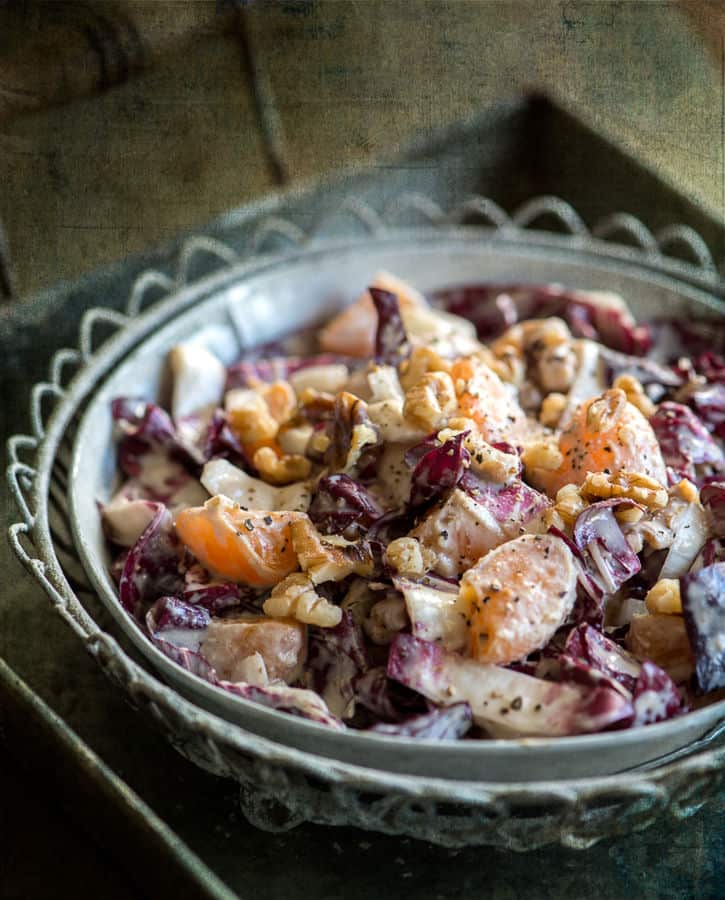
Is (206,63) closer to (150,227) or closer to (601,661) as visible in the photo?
(150,227)

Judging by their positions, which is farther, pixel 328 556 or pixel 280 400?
pixel 280 400

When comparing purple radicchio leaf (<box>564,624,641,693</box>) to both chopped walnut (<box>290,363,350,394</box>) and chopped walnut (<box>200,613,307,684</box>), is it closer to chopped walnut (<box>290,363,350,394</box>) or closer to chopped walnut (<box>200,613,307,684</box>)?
chopped walnut (<box>200,613,307,684</box>)

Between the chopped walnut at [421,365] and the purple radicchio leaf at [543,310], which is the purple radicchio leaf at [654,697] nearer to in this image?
the chopped walnut at [421,365]

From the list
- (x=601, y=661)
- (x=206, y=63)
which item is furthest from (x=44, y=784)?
(x=206, y=63)

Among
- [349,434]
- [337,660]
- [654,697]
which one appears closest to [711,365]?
[349,434]

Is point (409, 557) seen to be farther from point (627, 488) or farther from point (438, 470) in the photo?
point (627, 488)

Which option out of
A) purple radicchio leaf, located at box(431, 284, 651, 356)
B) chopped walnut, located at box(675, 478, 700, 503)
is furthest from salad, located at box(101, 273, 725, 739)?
purple radicchio leaf, located at box(431, 284, 651, 356)
